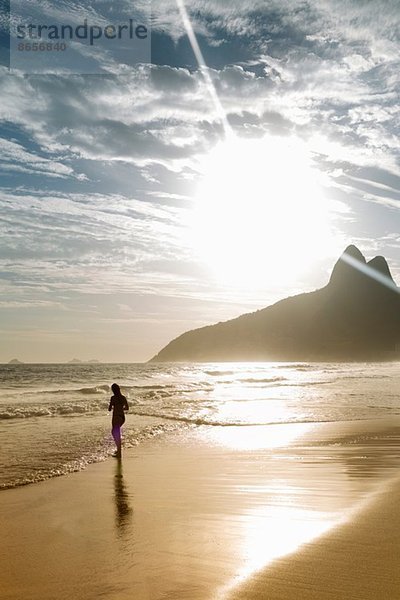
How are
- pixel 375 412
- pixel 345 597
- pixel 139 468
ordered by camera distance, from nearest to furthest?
1. pixel 345 597
2. pixel 139 468
3. pixel 375 412

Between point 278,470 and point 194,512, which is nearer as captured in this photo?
point 194,512

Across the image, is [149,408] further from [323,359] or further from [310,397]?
[323,359]

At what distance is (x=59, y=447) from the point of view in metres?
14.8

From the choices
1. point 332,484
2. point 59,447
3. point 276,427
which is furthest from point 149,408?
point 332,484

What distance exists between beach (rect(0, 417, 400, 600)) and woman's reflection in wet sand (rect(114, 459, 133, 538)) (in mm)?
19

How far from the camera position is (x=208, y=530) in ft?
22.2

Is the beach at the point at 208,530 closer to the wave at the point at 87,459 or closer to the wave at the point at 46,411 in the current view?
the wave at the point at 87,459

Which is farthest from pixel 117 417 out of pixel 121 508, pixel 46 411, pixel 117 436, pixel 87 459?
pixel 46 411

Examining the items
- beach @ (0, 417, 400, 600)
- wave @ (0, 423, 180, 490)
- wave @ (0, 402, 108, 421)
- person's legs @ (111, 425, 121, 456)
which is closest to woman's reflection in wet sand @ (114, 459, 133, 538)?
beach @ (0, 417, 400, 600)

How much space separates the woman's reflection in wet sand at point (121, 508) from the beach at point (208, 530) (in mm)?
19

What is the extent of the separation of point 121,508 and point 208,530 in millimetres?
1998

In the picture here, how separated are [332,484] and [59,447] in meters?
8.50

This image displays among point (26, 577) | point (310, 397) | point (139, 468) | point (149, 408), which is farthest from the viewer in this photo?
point (310, 397)

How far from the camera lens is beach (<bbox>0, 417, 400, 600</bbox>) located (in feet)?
16.4
